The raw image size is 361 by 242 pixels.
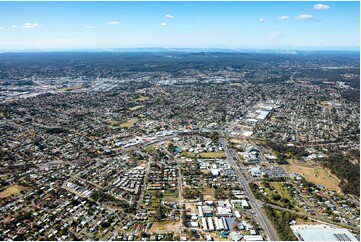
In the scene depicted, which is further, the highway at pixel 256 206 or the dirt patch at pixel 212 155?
the dirt patch at pixel 212 155

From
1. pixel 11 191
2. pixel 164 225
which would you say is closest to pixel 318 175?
pixel 164 225

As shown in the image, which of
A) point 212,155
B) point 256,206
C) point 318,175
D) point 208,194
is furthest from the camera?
point 212,155

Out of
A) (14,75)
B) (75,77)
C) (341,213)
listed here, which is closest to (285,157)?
(341,213)

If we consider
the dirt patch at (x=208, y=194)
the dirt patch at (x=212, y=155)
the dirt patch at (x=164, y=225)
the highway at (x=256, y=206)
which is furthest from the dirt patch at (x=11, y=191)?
the highway at (x=256, y=206)

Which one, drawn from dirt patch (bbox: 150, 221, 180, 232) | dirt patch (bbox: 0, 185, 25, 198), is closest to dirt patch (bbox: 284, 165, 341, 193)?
dirt patch (bbox: 150, 221, 180, 232)

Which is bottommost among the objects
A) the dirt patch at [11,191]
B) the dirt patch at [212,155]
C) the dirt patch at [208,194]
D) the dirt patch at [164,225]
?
the dirt patch at [164,225]

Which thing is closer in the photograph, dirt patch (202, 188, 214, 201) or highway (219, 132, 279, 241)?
highway (219, 132, 279, 241)

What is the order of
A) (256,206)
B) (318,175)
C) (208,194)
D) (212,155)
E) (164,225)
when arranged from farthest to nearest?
(212,155) < (318,175) < (208,194) < (256,206) < (164,225)

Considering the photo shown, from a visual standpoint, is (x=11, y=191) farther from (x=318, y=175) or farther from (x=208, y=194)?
(x=318, y=175)

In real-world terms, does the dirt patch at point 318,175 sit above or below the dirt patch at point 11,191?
below

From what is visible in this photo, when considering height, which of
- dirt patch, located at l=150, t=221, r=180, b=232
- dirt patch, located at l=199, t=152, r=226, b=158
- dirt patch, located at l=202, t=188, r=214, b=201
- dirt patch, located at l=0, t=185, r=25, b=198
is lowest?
dirt patch, located at l=150, t=221, r=180, b=232

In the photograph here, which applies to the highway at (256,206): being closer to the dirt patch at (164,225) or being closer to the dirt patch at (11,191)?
the dirt patch at (164,225)

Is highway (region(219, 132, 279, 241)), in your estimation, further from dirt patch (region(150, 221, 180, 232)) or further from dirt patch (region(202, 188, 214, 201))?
dirt patch (region(150, 221, 180, 232))
